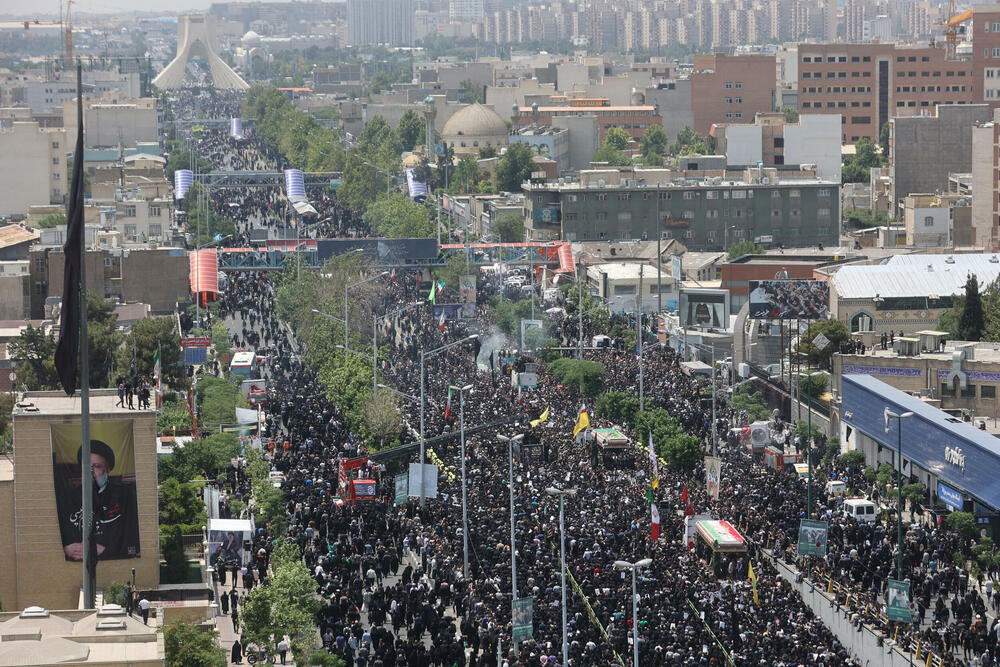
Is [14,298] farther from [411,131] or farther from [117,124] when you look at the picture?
[411,131]

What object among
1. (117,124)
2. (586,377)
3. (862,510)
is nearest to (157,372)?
(586,377)

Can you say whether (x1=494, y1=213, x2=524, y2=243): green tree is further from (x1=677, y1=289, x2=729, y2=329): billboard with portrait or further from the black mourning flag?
the black mourning flag

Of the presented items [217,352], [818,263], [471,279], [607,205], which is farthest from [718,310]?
[607,205]

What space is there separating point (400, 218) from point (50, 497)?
243 feet

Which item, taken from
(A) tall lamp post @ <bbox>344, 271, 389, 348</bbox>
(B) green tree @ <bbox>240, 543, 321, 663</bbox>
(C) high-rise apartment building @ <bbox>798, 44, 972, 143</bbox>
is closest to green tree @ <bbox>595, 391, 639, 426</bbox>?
(A) tall lamp post @ <bbox>344, 271, 389, 348</bbox>

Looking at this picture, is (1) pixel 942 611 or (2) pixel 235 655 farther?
(1) pixel 942 611

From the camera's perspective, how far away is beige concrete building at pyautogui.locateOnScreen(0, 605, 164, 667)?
2539 cm

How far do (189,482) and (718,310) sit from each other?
36.7m

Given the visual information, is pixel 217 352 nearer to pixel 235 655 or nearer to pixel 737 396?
pixel 737 396

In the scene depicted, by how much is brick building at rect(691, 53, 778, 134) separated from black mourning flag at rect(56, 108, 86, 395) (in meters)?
156

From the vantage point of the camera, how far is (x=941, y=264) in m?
78.8

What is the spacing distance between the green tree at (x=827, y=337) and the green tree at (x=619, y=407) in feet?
23.6

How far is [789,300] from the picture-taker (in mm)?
76625

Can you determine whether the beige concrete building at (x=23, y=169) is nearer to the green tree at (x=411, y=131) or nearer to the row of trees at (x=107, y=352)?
the green tree at (x=411, y=131)
